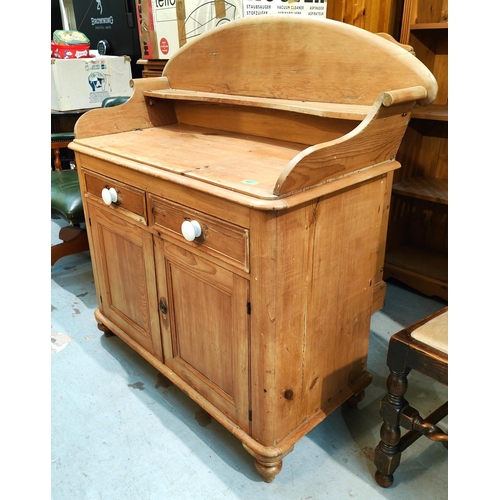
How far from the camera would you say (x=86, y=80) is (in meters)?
3.34

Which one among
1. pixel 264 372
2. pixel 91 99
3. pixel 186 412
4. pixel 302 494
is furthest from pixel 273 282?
pixel 91 99

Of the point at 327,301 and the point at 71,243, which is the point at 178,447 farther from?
the point at 71,243

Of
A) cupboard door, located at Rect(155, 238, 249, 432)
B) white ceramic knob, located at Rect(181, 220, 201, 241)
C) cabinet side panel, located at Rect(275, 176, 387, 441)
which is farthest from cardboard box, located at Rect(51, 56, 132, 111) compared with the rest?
cabinet side panel, located at Rect(275, 176, 387, 441)

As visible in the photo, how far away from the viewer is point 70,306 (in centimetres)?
241

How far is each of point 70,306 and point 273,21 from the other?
1.71m

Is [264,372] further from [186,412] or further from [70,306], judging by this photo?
[70,306]

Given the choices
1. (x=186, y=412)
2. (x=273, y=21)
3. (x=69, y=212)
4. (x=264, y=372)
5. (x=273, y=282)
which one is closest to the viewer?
(x=273, y=282)

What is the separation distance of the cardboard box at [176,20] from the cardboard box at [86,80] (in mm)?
938

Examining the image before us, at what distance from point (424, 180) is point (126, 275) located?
1665mm

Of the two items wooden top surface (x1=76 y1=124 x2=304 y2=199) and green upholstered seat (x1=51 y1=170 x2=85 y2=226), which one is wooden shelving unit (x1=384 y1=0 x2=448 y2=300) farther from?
green upholstered seat (x1=51 y1=170 x2=85 y2=226)

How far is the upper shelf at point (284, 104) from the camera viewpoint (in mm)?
1278

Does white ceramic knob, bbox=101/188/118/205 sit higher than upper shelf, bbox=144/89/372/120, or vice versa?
upper shelf, bbox=144/89/372/120

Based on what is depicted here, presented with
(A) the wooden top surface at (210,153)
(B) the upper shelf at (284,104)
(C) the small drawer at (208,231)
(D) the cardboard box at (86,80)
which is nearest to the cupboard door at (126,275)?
(C) the small drawer at (208,231)

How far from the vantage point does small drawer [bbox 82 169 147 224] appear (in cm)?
151
